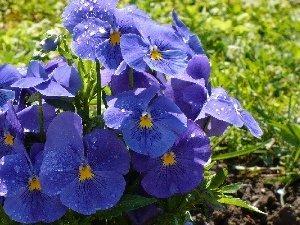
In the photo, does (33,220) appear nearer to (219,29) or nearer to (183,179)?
(183,179)

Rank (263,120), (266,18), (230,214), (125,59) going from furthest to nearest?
(266,18), (263,120), (230,214), (125,59)

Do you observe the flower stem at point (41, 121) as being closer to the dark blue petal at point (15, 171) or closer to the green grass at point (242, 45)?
the dark blue petal at point (15, 171)

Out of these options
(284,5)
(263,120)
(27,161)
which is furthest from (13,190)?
(284,5)

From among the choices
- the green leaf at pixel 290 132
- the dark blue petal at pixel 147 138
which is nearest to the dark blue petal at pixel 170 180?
the dark blue petal at pixel 147 138

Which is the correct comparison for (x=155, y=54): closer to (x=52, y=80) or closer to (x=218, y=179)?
(x=52, y=80)

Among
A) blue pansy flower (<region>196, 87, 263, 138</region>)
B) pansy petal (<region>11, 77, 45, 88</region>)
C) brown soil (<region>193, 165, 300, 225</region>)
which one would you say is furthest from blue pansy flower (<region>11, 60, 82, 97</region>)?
brown soil (<region>193, 165, 300, 225</region>)

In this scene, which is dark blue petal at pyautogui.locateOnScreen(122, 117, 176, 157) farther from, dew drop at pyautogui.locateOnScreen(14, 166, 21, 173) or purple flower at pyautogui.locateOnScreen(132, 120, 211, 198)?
dew drop at pyautogui.locateOnScreen(14, 166, 21, 173)
